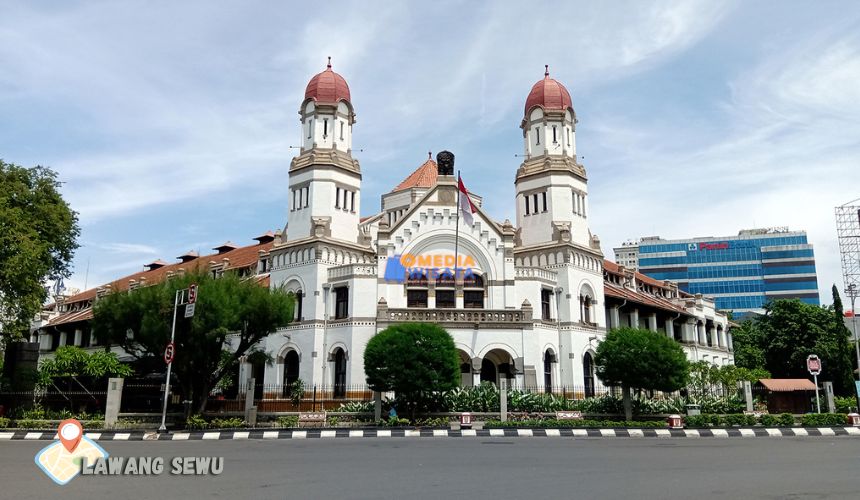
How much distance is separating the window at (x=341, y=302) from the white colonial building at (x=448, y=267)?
9cm

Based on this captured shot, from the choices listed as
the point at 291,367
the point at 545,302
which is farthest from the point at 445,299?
the point at 291,367

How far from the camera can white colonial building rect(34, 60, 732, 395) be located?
40.2 meters

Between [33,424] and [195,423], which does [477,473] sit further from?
[33,424]

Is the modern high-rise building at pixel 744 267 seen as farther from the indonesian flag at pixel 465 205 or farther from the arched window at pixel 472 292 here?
the indonesian flag at pixel 465 205

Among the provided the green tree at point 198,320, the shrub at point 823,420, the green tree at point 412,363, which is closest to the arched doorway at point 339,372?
the green tree at point 198,320

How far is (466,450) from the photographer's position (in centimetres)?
1916

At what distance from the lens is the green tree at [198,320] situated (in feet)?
104

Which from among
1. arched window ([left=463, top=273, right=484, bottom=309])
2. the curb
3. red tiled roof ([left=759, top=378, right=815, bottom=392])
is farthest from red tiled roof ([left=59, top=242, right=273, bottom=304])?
red tiled roof ([left=759, top=378, right=815, bottom=392])

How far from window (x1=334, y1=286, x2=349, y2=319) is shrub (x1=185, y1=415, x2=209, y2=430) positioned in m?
11.9

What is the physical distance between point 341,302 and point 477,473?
2904cm

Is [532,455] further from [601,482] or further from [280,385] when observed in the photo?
[280,385]

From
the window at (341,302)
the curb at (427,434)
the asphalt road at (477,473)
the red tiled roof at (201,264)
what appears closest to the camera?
the asphalt road at (477,473)

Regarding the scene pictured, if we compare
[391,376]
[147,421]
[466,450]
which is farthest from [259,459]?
[147,421]

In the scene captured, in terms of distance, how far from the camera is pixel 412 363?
31500mm
